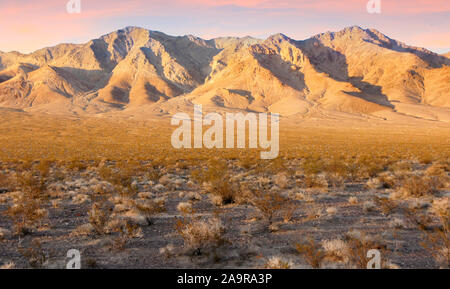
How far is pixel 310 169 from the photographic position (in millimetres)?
16406

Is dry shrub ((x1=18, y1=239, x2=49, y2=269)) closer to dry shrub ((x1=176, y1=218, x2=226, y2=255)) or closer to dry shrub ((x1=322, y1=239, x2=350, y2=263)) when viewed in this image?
dry shrub ((x1=176, y1=218, x2=226, y2=255))

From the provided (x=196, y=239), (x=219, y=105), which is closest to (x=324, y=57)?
(x=219, y=105)

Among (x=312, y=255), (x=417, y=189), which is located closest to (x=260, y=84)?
(x=417, y=189)

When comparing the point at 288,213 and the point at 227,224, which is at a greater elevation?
the point at 288,213

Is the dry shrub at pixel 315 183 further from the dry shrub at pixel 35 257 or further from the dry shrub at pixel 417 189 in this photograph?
the dry shrub at pixel 35 257

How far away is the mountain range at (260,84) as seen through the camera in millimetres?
119312

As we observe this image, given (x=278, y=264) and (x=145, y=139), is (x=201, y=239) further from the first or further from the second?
(x=145, y=139)

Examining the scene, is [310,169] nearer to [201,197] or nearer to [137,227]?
[201,197]

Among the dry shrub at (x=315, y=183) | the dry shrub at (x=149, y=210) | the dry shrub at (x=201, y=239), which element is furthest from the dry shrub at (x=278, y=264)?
the dry shrub at (x=315, y=183)

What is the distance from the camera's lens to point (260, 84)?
136 metres

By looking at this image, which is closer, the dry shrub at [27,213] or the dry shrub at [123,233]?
the dry shrub at [123,233]
